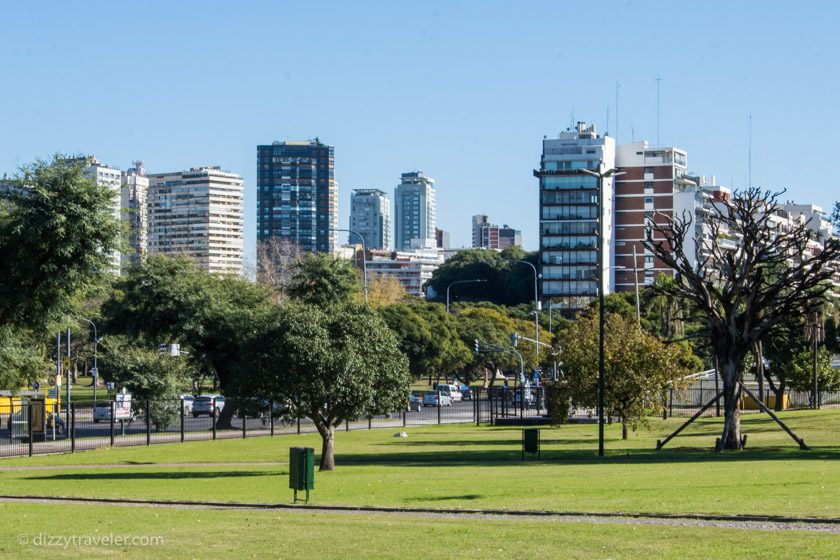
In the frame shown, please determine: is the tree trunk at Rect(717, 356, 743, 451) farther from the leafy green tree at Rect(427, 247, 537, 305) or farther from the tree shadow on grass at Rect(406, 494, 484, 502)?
the leafy green tree at Rect(427, 247, 537, 305)

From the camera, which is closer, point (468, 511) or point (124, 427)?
point (468, 511)

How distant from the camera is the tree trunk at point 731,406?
4253cm

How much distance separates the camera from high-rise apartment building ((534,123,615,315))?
171 metres

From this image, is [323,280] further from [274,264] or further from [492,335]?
[274,264]

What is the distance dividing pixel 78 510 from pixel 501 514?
29.0ft

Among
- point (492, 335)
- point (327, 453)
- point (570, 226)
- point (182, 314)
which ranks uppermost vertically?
point (570, 226)

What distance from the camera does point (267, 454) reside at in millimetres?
45000

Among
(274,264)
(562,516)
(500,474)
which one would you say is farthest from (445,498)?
(274,264)

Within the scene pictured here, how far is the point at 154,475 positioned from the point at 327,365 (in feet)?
20.8

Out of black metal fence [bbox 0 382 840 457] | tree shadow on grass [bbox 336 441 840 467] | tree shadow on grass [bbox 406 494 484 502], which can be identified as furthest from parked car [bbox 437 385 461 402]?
tree shadow on grass [bbox 406 494 484 502]

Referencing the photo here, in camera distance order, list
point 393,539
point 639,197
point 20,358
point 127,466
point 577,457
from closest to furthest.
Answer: point 393,539 → point 127,466 → point 577,457 → point 20,358 → point 639,197

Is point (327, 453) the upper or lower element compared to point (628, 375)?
lower

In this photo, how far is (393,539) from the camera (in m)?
18.2

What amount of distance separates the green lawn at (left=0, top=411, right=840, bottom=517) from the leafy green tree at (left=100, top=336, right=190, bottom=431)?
17.8 feet
